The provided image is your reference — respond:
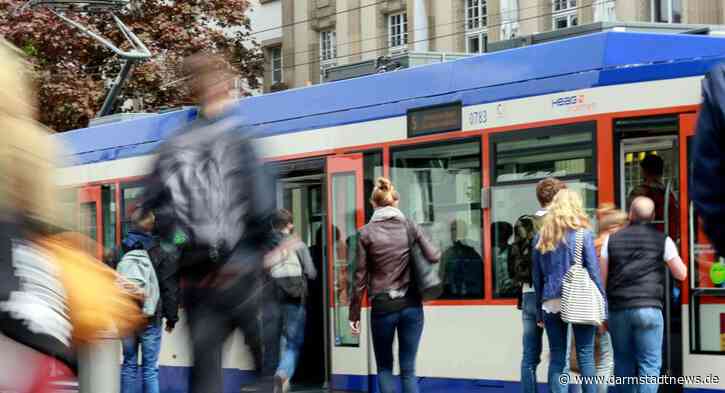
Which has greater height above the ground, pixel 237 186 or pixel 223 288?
pixel 237 186

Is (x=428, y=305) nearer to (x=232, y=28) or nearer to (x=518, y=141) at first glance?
(x=518, y=141)

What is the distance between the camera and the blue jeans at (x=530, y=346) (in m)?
11.0

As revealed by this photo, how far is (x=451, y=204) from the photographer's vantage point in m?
12.2

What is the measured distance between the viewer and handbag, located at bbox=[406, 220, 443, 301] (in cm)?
1062

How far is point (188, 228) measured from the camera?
21.9ft

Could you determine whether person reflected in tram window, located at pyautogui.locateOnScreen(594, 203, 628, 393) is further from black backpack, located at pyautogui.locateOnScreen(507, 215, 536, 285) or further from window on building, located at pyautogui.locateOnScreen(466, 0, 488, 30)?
window on building, located at pyautogui.locateOnScreen(466, 0, 488, 30)

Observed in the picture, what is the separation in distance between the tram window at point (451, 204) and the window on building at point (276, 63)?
101ft

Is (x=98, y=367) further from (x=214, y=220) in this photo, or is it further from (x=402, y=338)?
(x=402, y=338)

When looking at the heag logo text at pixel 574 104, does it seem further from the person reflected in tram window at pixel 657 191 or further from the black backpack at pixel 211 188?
the black backpack at pixel 211 188

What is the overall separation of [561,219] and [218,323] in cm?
417

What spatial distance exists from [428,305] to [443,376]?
60cm

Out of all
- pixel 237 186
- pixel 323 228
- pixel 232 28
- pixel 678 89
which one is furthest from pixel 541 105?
pixel 232 28

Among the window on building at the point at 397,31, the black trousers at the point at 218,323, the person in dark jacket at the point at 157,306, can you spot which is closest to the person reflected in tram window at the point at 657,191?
the person in dark jacket at the point at 157,306

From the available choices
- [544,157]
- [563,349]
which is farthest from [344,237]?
[563,349]
